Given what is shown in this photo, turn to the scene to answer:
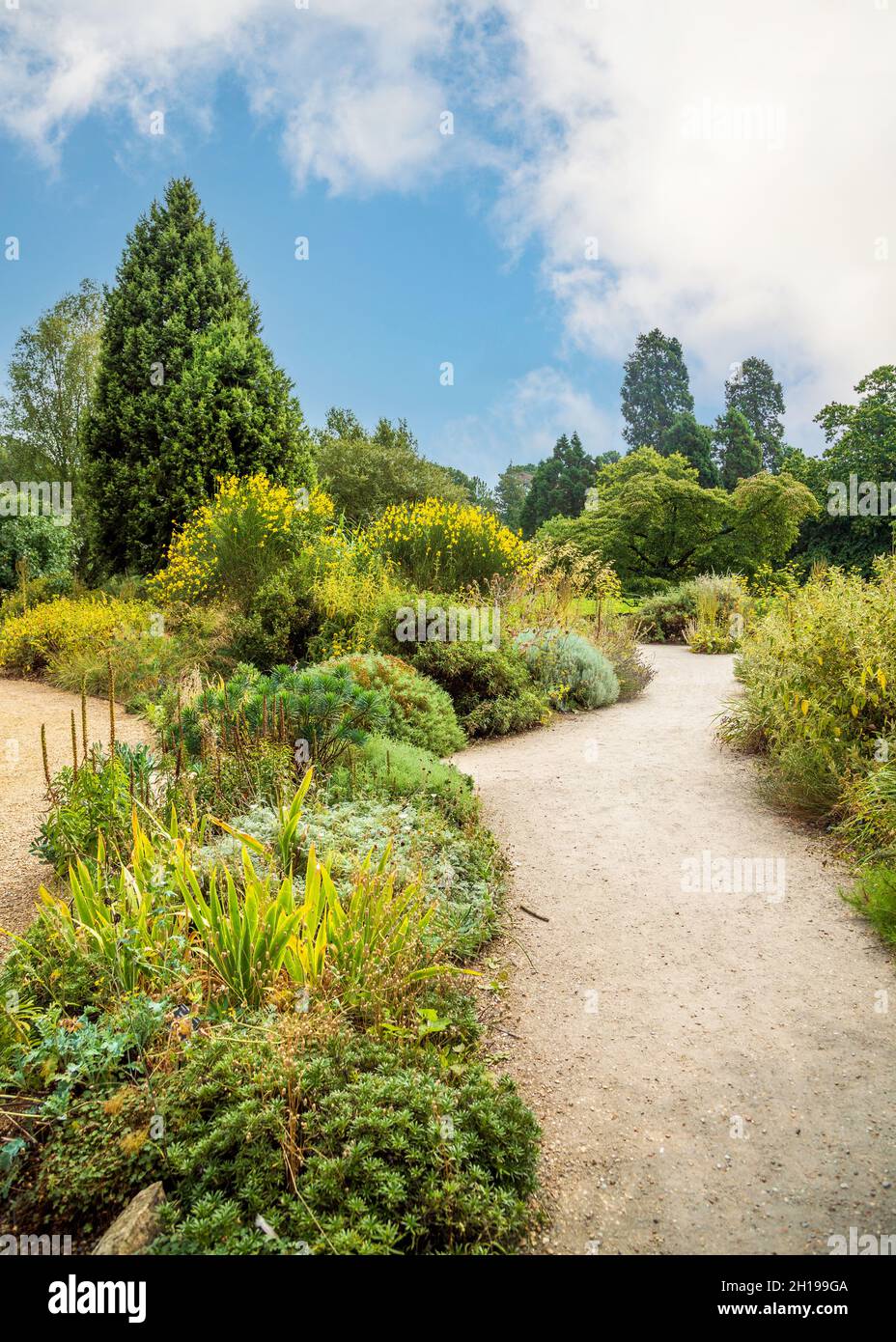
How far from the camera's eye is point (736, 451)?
123 feet

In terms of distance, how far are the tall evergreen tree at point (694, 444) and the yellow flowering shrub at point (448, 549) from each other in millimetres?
25883

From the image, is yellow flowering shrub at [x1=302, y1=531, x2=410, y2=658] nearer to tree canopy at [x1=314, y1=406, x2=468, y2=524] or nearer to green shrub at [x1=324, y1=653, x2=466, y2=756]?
green shrub at [x1=324, y1=653, x2=466, y2=756]

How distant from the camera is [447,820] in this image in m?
4.64

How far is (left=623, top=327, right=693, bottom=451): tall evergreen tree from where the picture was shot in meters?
45.7

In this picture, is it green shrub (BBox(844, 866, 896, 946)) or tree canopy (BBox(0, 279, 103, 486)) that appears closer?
green shrub (BBox(844, 866, 896, 946))

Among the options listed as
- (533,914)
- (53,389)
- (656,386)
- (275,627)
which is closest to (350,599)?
(275,627)

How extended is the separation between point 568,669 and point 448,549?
271cm

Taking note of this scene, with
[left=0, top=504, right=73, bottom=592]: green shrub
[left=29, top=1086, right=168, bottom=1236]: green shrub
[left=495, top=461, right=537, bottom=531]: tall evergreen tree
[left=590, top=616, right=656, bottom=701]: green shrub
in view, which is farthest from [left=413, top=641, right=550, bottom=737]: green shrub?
[left=495, top=461, right=537, bottom=531]: tall evergreen tree

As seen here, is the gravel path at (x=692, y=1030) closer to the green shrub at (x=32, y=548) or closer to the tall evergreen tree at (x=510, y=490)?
the green shrub at (x=32, y=548)

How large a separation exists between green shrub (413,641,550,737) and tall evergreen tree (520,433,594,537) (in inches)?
1099

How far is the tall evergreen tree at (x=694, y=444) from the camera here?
34312mm

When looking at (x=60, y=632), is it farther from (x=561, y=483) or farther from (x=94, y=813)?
(x=561, y=483)
